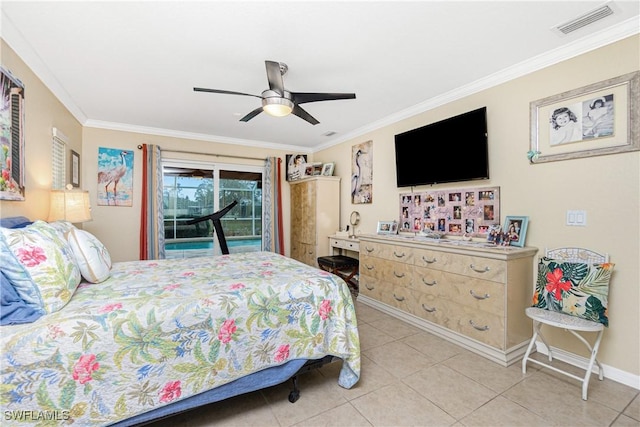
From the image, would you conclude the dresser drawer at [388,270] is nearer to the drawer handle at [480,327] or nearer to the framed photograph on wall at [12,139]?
the drawer handle at [480,327]

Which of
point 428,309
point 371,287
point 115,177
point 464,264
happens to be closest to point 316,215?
point 371,287

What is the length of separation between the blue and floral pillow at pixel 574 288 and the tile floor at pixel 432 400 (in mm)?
525

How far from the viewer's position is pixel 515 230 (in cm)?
258

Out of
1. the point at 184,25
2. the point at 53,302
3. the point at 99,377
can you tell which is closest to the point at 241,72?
the point at 184,25

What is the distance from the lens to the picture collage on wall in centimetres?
286

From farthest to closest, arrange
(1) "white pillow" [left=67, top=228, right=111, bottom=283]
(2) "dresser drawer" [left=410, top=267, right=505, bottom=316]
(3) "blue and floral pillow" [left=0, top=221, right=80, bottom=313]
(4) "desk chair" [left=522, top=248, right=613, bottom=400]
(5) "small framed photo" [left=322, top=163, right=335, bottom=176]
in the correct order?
1. (5) "small framed photo" [left=322, top=163, right=335, bottom=176]
2. (2) "dresser drawer" [left=410, top=267, right=505, bottom=316]
3. (4) "desk chair" [left=522, top=248, right=613, bottom=400]
4. (1) "white pillow" [left=67, top=228, right=111, bottom=283]
5. (3) "blue and floral pillow" [left=0, top=221, right=80, bottom=313]

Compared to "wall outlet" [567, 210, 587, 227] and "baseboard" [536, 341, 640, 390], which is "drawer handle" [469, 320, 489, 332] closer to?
"baseboard" [536, 341, 640, 390]

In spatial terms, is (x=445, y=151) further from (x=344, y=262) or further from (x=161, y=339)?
(x=161, y=339)

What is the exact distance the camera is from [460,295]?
261cm

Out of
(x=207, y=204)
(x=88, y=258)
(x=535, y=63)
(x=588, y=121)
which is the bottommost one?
(x=88, y=258)

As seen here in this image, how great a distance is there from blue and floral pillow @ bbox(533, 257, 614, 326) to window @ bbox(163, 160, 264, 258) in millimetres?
4357

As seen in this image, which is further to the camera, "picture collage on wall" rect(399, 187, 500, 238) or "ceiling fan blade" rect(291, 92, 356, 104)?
"picture collage on wall" rect(399, 187, 500, 238)

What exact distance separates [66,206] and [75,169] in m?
1.41

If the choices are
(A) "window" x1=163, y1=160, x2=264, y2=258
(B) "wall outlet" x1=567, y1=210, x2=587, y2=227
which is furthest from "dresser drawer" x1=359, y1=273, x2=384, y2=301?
(A) "window" x1=163, y1=160, x2=264, y2=258
